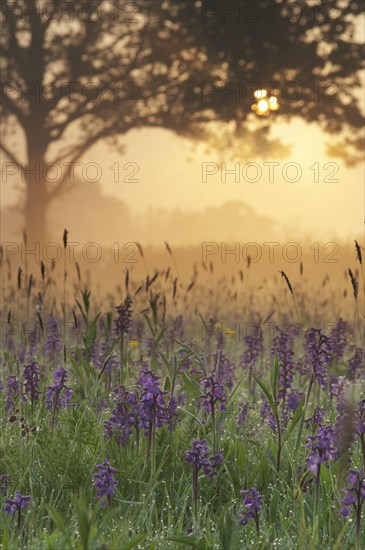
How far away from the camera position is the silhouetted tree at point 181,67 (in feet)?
60.1

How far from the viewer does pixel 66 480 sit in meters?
3.71

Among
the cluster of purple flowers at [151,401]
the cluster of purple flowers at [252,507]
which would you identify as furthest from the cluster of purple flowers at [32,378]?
the cluster of purple flowers at [252,507]

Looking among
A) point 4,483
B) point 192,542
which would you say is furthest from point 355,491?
point 4,483

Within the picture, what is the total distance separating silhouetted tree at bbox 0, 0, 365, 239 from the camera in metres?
18.3

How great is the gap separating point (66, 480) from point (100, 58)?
16.6m

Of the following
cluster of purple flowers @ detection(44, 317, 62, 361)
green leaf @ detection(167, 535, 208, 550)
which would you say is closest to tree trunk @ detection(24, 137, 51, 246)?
cluster of purple flowers @ detection(44, 317, 62, 361)

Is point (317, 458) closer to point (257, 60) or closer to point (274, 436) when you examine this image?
point (274, 436)

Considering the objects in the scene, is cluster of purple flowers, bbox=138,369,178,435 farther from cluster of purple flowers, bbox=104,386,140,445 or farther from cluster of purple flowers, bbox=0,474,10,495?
cluster of purple flowers, bbox=0,474,10,495

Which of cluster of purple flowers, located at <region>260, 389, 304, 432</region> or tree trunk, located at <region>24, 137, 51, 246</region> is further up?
tree trunk, located at <region>24, 137, 51, 246</region>

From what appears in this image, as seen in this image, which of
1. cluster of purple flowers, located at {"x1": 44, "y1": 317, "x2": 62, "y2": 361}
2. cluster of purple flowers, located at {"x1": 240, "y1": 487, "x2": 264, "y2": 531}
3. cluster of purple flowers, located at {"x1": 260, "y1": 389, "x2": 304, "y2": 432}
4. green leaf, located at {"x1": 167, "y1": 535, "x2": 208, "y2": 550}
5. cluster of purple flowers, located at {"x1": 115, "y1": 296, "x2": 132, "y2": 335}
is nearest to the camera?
green leaf, located at {"x1": 167, "y1": 535, "x2": 208, "y2": 550}

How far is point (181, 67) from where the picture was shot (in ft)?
63.0

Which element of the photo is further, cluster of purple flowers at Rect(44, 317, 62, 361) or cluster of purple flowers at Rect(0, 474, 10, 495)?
cluster of purple flowers at Rect(44, 317, 62, 361)

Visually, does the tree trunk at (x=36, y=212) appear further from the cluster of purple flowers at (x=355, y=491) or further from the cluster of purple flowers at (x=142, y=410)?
the cluster of purple flowers at (x=355, y=491)

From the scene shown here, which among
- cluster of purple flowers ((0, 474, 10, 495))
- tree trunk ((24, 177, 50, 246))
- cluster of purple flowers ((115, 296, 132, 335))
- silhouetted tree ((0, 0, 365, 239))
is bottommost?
cluster of purple flowers ((0, 474, 10, 495))
